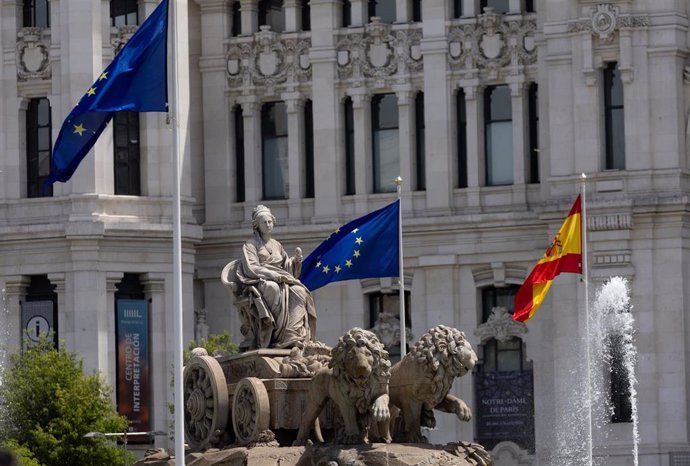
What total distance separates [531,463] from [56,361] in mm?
13785

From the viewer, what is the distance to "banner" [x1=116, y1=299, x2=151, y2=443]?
276 feet

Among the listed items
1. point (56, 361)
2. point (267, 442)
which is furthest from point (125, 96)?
point (56, 361)

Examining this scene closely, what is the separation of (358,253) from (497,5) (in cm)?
2174

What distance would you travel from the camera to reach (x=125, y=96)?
4841 cm

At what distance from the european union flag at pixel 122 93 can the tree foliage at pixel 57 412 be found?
29043mm

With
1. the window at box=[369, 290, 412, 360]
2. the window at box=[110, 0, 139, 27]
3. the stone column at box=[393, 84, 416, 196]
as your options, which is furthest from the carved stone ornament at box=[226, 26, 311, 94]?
the window at box=[369, 290, 412, 360]

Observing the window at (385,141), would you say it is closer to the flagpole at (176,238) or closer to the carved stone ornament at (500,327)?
the carved stone ornament at (500,327)

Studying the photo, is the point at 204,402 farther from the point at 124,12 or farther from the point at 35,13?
the point at 35,13

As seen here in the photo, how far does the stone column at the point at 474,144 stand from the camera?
8531cm

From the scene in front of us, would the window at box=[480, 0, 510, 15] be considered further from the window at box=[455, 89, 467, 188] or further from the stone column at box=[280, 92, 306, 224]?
the stone column at box=[280, 92, 306, 224]

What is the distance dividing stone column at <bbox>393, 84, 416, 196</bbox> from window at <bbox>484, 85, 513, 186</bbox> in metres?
2.23

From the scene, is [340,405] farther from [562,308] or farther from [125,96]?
[562,308]

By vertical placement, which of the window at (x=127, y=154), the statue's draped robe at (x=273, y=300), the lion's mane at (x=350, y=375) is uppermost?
the window at (x=127, y=154)

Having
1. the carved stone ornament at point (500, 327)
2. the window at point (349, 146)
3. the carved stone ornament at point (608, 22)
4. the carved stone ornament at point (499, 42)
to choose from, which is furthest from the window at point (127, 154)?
the carved stone ornament at point (608, 22)
